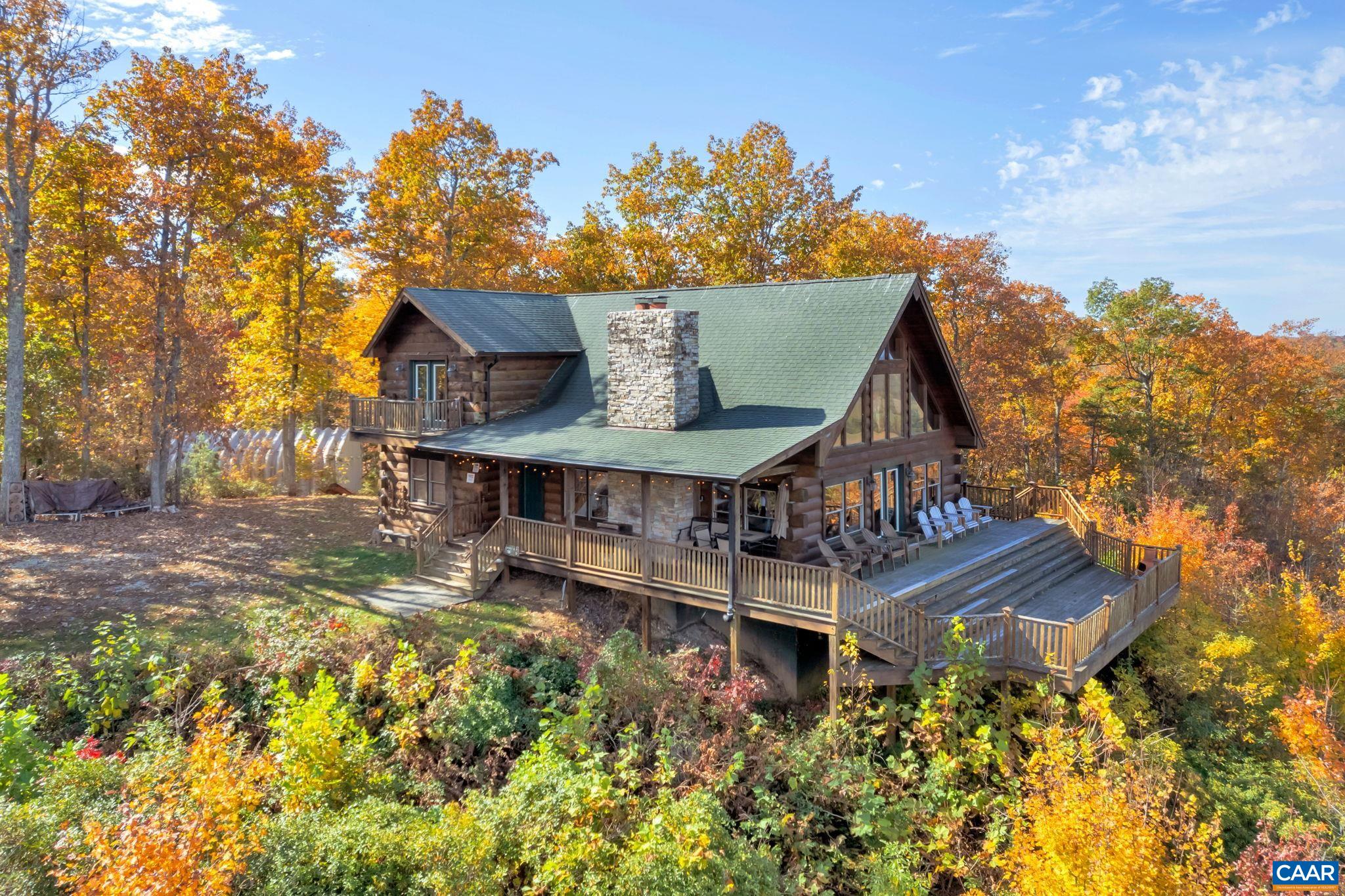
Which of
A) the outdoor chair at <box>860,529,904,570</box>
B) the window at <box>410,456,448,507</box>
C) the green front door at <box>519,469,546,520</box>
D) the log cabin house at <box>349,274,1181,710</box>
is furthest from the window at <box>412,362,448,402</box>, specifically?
the outdoor chair at <box>860,529,904,570</box>

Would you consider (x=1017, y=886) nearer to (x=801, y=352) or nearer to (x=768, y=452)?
(x=768, y=452)

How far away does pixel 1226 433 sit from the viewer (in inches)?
1243

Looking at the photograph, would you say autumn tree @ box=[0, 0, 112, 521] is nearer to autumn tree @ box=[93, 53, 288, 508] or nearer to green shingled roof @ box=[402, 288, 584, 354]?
autumn tree @ box=[93, 53, 288, 508]

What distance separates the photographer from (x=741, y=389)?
17.9 m

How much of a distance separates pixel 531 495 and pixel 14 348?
1657 centimetres

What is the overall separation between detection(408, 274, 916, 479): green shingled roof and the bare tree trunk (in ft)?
45.0

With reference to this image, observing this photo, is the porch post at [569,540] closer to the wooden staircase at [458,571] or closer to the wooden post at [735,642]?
the wooden staircase at [458,571]

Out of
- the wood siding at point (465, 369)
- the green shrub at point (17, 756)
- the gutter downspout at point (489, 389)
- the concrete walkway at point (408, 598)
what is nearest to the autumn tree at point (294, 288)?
the wood siding at point (465, 369)

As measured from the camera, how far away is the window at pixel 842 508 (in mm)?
16812

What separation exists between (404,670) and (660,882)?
6.35 meters

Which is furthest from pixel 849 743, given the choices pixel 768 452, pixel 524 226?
pixel 524 226

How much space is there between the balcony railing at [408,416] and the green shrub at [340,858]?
41.0 ft

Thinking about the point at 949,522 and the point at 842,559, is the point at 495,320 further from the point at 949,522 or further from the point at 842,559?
the point at 949,522

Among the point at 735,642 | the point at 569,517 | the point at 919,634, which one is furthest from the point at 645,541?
the point at 919,634
